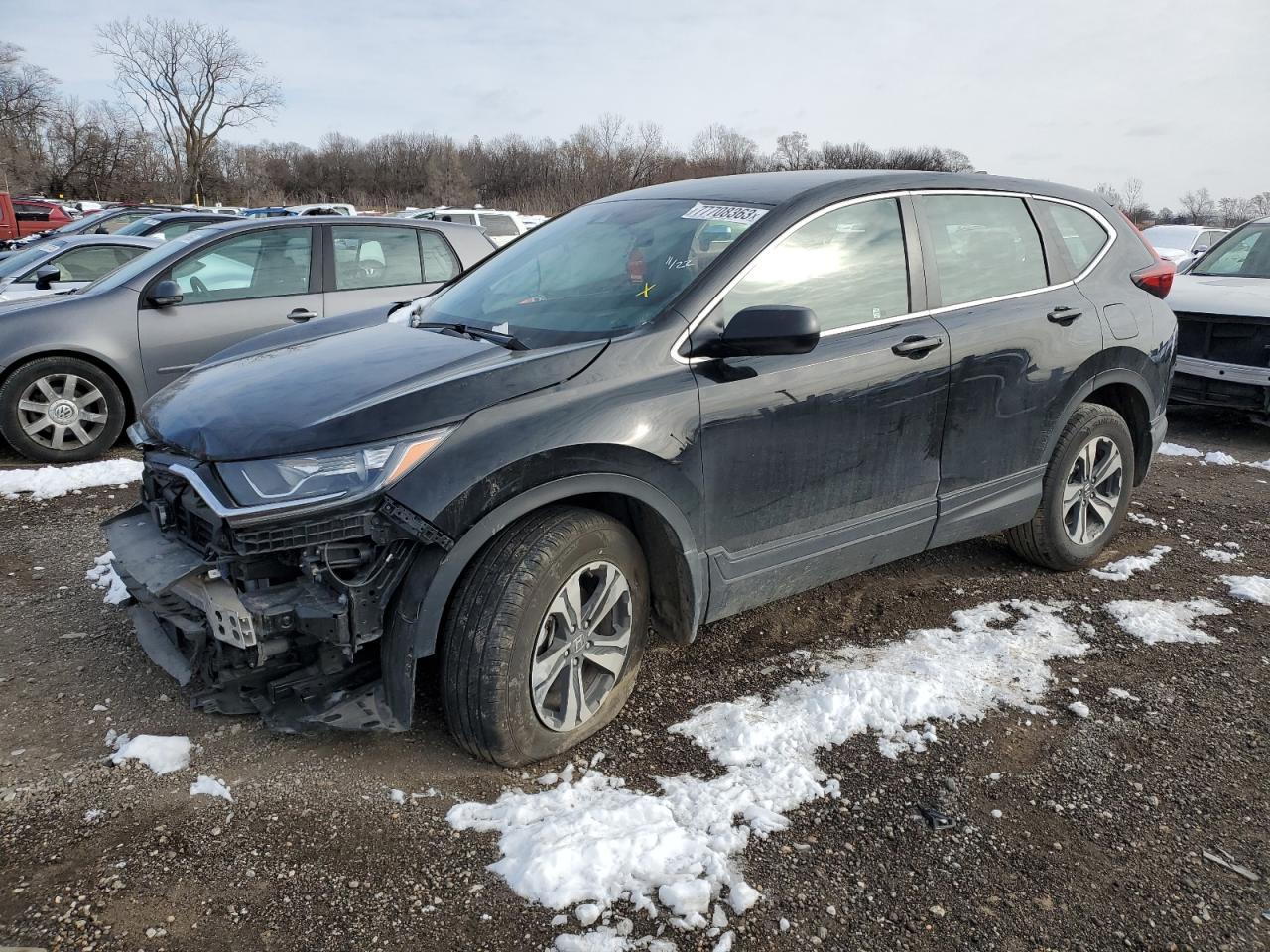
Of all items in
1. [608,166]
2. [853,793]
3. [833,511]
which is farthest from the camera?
[608,166]

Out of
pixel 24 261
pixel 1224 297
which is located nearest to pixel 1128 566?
pixel 1224 297

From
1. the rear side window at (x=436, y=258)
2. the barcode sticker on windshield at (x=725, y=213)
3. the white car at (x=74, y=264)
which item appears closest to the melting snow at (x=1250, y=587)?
the barcode sticker on windshield at (x=725, y=213)

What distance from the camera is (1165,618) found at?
405cm

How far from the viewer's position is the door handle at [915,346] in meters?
3.45

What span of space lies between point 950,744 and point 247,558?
2.26m

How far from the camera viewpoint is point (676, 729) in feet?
10.2

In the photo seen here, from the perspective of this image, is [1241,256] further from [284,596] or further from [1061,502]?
[284,596]

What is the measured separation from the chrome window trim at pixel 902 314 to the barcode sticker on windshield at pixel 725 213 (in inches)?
5.5

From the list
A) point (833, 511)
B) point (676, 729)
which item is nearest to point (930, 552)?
point (833, 511)

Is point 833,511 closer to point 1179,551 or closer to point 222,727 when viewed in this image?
point 222,727

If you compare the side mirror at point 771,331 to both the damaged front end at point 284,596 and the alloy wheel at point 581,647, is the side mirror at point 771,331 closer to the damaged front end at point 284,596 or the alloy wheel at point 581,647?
the alloy wheel at point 581,647

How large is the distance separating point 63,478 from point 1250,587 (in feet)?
21.8

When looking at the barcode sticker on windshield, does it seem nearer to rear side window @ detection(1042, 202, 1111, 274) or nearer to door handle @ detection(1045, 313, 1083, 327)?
door handle @ detection(1045, 313, 1083, 327)

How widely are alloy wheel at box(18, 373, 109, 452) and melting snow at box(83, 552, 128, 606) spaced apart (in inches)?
92.9
